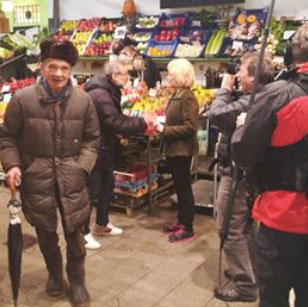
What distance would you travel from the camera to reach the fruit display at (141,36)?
6.89 metres

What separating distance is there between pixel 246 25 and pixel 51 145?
167 inches

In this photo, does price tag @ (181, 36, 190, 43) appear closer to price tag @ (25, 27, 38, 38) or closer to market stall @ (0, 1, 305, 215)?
market stall @ (0, 1, 305, 215)

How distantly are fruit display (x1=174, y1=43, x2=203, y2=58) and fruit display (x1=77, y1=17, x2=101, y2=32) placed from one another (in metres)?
1.68

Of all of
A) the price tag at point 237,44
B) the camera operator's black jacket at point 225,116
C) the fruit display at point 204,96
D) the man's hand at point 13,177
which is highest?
the price tag at point 237,44

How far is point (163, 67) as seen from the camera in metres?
7.07

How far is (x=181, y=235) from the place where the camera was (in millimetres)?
3838

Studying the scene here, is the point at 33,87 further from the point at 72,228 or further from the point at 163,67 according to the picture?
the point at 163,67

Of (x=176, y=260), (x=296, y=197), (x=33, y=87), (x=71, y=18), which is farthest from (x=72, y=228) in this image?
(x=71, y=18)

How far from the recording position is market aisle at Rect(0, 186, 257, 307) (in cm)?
294

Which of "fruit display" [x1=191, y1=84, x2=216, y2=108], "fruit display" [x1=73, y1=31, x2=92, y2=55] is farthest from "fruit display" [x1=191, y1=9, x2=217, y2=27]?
"fruit display" [x1=73, y1=31, x2=92, y2=55]

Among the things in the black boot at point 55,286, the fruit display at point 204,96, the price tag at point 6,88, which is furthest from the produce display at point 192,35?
the black boot at point 55,286

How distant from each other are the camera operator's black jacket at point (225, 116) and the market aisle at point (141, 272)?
33.8 inches

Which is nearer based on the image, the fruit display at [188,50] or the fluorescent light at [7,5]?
the fluorescent light at [7,5]

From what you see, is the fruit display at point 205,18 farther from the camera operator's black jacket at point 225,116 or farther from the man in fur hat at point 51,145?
the man in fur hat at point 51,145
